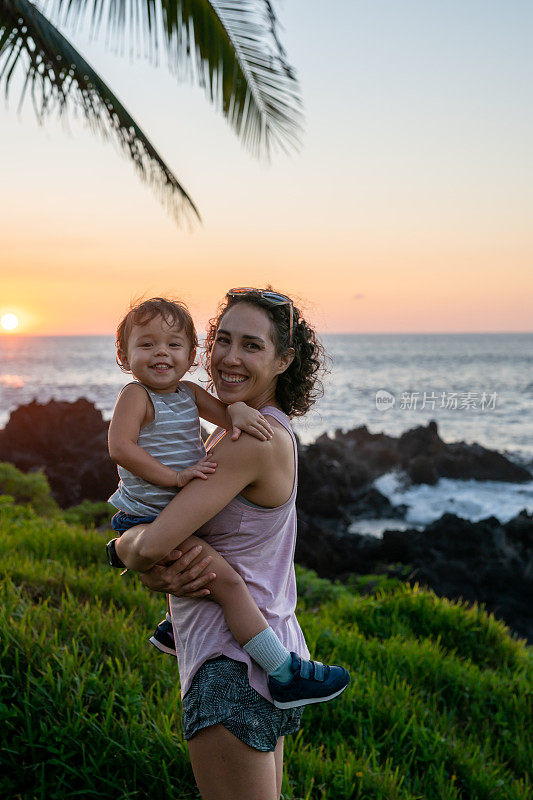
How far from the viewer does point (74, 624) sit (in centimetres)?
397

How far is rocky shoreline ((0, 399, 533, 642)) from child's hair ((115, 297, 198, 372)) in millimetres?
8574

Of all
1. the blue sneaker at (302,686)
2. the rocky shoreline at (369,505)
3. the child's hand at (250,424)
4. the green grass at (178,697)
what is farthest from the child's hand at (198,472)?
the rocky shoreline at (369,505)

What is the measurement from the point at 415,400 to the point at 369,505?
23.9 m

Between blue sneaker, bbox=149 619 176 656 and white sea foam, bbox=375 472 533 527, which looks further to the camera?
white sea foam, bbox=375 472 533 527

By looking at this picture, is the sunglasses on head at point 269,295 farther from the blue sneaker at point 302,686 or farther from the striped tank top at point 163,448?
the blue sneaker at point 302,686

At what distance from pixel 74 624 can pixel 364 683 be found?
195 centimetres

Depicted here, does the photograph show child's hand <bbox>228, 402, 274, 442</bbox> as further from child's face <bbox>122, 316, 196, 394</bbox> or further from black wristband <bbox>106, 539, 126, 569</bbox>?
black wristband <bbox>106, 539, 126, 569</bbox>

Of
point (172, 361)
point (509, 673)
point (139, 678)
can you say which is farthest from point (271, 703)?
point (509, 673)

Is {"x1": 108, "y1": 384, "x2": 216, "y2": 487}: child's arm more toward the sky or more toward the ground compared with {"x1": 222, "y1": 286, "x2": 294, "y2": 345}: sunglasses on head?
more toward the ground

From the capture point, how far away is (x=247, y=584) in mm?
2145

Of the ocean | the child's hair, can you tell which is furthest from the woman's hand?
the ocean

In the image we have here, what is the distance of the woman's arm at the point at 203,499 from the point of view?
2.00m

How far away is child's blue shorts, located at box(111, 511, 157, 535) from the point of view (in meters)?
2.18

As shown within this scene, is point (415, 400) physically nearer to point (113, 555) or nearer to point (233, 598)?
point (113, 555)
